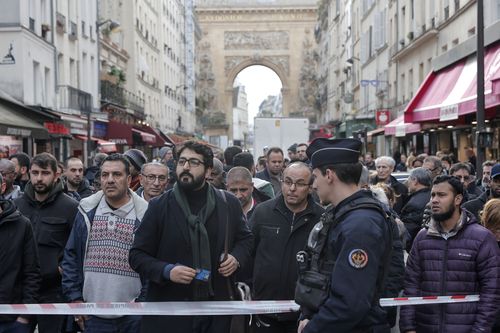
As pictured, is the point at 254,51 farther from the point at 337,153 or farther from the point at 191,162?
the point at 337,153

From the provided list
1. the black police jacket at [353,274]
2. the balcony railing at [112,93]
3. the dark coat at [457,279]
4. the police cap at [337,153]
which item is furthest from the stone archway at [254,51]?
the black police jacket at [353,274]

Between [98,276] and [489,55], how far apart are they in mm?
12960

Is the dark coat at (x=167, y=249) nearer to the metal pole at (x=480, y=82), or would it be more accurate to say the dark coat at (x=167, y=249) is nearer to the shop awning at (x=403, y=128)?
the metal pole at (x=480, y=82)

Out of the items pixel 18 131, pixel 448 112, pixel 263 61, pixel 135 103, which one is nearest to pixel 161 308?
pixel 448 112

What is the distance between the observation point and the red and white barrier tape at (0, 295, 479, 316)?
5.12 m

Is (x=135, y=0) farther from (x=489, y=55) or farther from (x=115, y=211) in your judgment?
(x=115, y=211)

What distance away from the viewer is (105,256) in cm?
580

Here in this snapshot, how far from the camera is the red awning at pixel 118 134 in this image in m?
34.0

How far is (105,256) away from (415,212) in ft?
13.4

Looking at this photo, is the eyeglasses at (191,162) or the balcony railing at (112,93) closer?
the eyeglasses at (191,162)

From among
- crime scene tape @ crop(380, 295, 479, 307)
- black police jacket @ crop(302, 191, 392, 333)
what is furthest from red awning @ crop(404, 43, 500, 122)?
black police jacket @ crop(302, 191, 392, 333)

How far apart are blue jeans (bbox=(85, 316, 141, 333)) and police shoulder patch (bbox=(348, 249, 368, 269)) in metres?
2.56

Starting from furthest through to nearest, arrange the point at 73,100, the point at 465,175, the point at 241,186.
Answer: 1. the point at 73,100
2. the point at 465,175
3. the point at 241,186

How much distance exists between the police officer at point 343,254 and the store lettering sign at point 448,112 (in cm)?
1257
